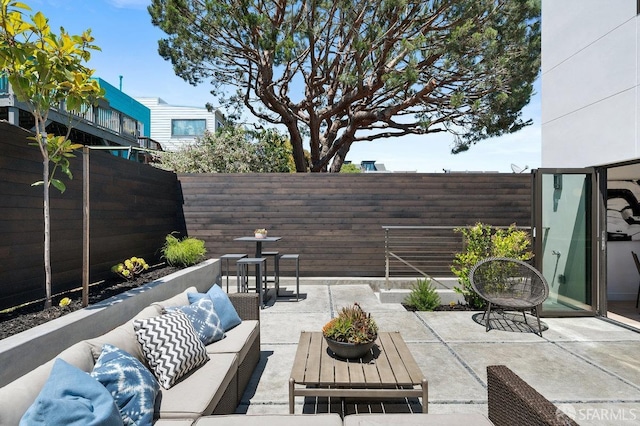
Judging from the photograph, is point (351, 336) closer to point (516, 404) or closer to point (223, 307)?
point (516, 404)

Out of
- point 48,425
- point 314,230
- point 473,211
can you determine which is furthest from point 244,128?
point 48,425

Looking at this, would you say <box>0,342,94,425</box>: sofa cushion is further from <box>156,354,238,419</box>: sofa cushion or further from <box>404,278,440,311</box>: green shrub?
<box>404,278,440,311</box>: green shrub

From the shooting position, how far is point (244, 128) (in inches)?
437

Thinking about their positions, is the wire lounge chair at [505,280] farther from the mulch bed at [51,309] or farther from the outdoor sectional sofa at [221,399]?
the mulch bed at [51,309]

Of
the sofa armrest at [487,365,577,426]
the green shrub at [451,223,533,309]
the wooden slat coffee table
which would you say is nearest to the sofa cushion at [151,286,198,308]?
the wooden slat coffee table

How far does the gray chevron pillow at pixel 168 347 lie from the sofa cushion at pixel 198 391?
0.20ft

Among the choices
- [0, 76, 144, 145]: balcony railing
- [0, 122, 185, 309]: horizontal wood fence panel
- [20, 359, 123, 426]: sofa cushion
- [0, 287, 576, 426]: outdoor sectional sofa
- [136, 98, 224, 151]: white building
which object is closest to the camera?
[20, 359, 123, 426]: sofa cushion

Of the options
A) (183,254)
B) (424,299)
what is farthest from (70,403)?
(424,299)

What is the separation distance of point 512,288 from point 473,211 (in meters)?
2.47

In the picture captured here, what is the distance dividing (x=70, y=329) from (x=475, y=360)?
3204 mm

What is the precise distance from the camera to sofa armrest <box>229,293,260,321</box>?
10.4 ft

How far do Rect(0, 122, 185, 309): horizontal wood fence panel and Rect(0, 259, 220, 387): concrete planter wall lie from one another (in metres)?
0.70

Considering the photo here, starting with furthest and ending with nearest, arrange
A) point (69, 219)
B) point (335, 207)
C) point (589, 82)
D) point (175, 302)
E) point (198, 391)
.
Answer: point (335, 207)
point (589, 82)
point (69, 219)
point (175, 302)
point (198, 391)

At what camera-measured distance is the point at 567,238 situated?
480 cm
